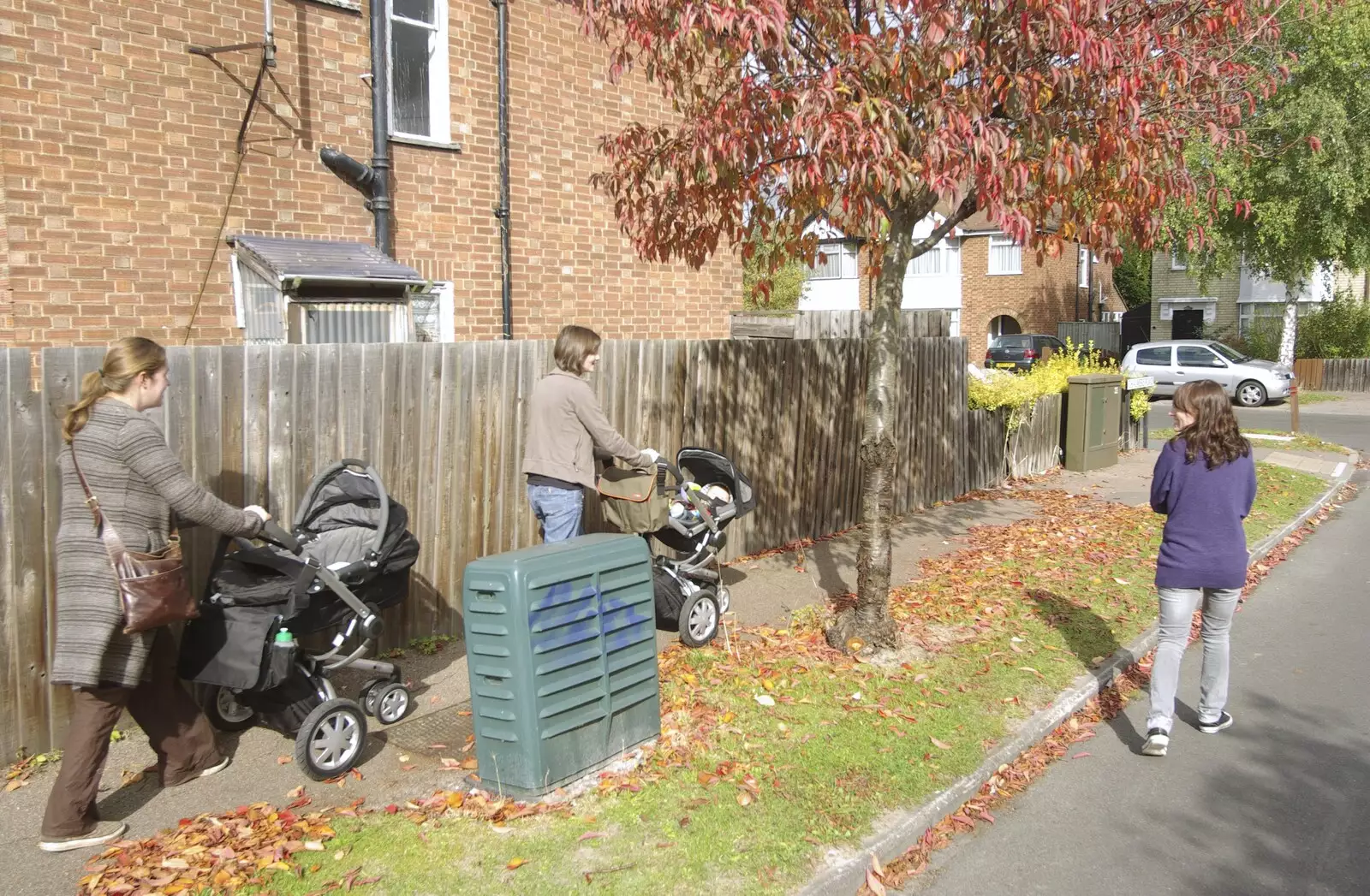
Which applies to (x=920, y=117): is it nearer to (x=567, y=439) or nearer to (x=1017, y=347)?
(x=567, y=439)

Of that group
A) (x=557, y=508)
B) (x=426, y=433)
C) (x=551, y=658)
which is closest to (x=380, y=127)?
(x=426, y=433)

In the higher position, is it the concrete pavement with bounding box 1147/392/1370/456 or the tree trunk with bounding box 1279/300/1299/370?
the tree trunk with bounding box 1279/300/1299/370

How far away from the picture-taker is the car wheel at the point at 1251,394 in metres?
26.6

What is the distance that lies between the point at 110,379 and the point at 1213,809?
201 inches

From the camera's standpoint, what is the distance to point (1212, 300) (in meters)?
40.6

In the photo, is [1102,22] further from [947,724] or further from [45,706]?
[45,706]

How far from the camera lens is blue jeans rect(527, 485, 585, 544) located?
6.16m

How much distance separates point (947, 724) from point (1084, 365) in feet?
37.0

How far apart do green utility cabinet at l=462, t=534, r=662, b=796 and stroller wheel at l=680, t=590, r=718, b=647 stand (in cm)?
158

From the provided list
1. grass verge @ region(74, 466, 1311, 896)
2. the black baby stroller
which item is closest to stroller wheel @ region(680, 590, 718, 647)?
grass verge @ region(74, 466, 1311, 896)

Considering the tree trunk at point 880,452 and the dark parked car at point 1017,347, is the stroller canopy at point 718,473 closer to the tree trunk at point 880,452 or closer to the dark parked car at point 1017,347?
the tree trunk at point 880,452

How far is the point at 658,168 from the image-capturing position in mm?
7262

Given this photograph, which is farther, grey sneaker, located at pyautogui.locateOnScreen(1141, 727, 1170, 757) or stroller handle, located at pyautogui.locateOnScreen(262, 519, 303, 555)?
grey sneaker, located at pyautogui.locateOnScreen(1141, 727, 1170, 757)

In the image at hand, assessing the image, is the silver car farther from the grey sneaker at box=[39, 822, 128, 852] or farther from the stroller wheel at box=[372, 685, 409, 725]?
the grey sneaker at box=[39, 822, 128, 852]
